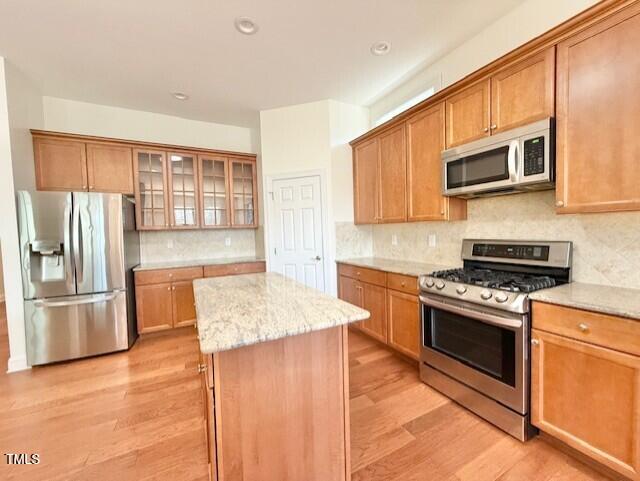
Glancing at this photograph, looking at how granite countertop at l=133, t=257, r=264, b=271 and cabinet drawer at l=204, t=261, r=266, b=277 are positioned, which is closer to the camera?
granite countertop at l=133, t=257, r=264, b=271

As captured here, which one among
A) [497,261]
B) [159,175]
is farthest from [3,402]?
[497,261]

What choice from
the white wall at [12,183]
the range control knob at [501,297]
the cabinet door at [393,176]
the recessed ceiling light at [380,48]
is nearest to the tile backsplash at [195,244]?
the white wall at [12,183]

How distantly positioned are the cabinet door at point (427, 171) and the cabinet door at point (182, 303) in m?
2.87

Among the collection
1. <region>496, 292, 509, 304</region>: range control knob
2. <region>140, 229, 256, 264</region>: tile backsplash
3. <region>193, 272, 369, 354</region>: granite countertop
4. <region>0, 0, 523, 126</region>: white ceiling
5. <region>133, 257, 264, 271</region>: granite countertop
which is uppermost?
<region>0, 0, 523, 126</region>: white ceiling

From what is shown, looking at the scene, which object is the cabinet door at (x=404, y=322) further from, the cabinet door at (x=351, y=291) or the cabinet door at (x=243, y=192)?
the cabinet door at (x=243, y=192)

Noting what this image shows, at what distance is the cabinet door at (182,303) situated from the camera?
11.8 feet

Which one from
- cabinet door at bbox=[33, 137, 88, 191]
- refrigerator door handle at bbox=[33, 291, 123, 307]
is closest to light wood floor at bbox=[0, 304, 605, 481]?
refrigerator door handle at bbox=[33, 291, 123, 307]

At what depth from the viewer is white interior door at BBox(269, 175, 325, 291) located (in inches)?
148

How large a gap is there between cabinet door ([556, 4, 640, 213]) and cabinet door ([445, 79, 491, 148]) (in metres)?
0.46

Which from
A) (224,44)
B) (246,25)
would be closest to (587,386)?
(246,25)

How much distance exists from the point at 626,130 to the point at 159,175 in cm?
438

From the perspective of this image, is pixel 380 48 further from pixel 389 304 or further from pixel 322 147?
pixel 389 304

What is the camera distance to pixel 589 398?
1443 millimetres

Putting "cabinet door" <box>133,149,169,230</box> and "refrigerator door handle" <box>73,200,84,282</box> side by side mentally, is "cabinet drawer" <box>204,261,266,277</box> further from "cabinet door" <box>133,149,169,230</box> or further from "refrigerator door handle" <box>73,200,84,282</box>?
"refrigerator door handle" <box>73,200,84,282</box>
